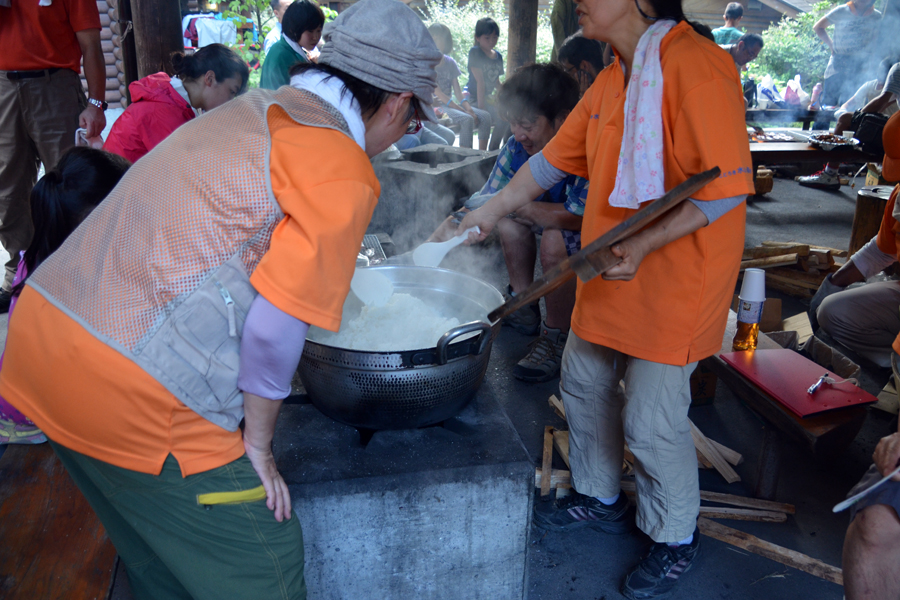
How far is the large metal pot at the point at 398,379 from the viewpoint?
5.90ft

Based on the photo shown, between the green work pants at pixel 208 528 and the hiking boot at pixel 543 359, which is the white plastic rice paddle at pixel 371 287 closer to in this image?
the green work pants at pixel 208 528

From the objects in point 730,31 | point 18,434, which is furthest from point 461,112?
point 18,434

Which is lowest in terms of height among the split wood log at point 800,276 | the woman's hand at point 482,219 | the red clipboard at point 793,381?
the split wood log at point 800,276

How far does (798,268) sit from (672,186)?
4.20 metres

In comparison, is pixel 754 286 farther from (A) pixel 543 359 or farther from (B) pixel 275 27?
(B) pixel 275 27

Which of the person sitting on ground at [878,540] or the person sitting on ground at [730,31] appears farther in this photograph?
the person sitting on ground at [730,31]

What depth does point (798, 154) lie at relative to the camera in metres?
6.94

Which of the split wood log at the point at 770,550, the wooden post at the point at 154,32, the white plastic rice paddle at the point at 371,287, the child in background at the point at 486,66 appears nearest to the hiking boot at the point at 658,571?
the split wood log at the point at 770,550

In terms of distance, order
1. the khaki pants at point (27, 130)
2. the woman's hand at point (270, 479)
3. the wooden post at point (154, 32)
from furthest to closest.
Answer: the wooden post at point (154, 32)
the khaki pants at point (27, 130)
the woman's hand at point (270, 479)

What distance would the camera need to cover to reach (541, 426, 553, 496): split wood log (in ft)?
9.12

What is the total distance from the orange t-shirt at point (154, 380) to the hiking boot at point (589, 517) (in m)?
1.67

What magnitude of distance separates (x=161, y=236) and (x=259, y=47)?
32.7 ft

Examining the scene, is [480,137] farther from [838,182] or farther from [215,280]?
[215,280]

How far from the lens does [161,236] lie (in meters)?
1.24
